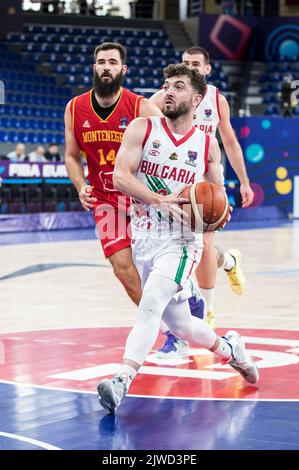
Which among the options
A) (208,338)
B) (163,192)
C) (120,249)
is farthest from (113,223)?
(208,338)

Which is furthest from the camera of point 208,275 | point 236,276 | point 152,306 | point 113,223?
point 236,276

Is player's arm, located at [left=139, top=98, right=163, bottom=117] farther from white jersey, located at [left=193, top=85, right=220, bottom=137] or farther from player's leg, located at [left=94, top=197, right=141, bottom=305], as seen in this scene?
white jersey, located at [left=193, top=85, right=220, bottom=137]

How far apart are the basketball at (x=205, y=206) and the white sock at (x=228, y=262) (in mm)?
2671

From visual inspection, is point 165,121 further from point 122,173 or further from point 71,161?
point 71,161

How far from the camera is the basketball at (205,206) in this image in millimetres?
5273

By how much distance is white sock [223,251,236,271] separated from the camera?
8.05 m

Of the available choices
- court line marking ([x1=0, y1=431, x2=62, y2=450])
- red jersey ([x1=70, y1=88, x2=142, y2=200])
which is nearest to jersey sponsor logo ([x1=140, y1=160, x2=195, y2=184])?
red jersey ([x1=70, y1=88, x2=142, y2=200])

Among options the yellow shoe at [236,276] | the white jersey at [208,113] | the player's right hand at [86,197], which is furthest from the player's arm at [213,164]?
the yellow shoe at [236,276]

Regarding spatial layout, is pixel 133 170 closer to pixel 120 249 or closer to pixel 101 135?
pixel 120 249

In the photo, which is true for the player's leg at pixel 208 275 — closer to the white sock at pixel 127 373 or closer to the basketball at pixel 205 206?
the basketball at pixel 205 206

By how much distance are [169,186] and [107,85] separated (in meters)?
1.35

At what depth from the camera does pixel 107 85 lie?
667 cm

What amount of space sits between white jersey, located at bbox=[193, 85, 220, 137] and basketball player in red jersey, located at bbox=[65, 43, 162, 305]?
0.94 metres

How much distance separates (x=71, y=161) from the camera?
6.77 m
